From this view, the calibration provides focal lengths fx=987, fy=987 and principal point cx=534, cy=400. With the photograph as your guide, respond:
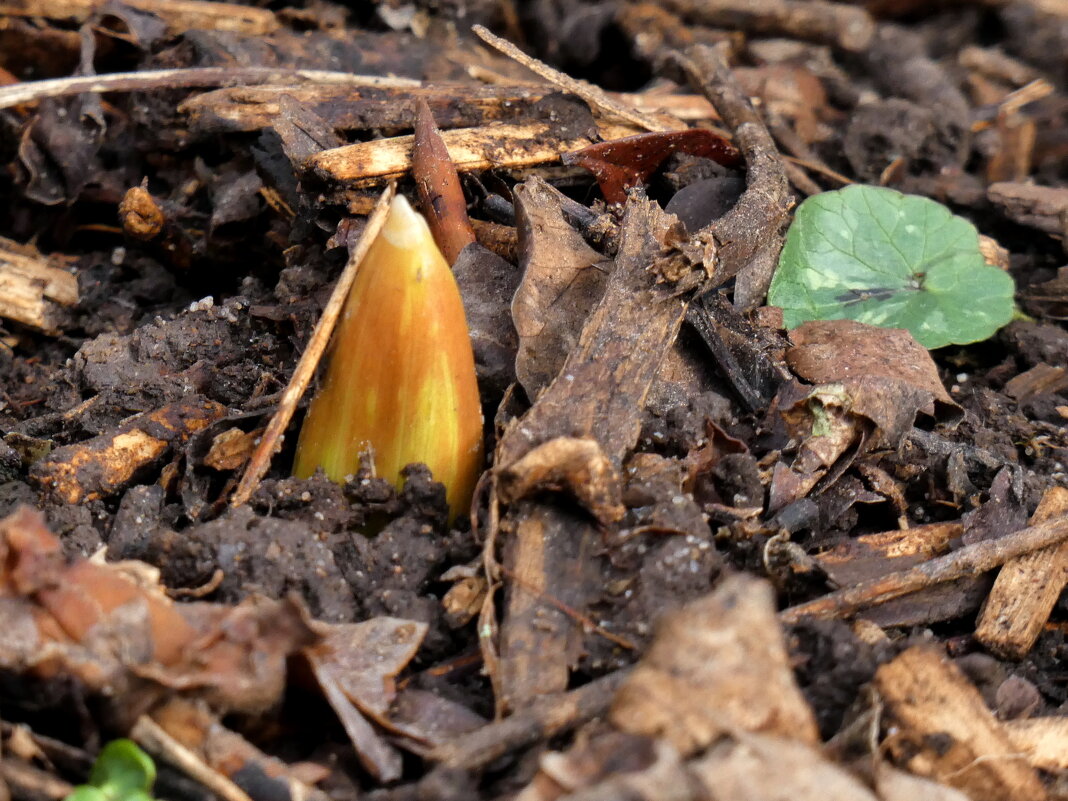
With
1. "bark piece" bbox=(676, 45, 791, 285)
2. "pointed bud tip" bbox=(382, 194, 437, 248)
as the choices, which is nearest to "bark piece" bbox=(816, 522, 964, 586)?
"bark piece" bbox=(676, 45, 791, 285)

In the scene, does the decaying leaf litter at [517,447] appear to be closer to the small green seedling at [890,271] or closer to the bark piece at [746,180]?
the bark piece at [746,180]

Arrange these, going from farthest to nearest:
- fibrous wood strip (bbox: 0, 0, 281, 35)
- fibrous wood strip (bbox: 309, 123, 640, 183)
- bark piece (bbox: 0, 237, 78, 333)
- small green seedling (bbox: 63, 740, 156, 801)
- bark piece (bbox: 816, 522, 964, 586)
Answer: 1. fibrous wood strip (bbox: 0, 0, 281, 35)
2. bark piece (bbox: 0, 237, 78, 333)
3. fibrous wood strip (bbox: 309, 123, 640, 183)
4. bark piece (bbox: 816, 522, 964, 586)
5. small green seedling (bbox: 63, 740, 156, 801)

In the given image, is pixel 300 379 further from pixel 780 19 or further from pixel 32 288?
pixel 780 19

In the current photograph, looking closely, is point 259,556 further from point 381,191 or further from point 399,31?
point 399,31

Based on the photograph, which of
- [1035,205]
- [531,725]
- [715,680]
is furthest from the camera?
[1035,205]

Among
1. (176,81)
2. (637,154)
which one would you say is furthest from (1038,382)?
(176,81)

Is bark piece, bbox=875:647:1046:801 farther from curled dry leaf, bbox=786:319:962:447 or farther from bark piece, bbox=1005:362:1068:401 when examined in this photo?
bark piece, bbox=1005:362:1068:401
